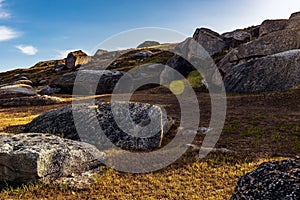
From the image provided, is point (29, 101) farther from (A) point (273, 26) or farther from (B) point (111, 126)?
(A) point (273, 26)

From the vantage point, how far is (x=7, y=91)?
132 feet

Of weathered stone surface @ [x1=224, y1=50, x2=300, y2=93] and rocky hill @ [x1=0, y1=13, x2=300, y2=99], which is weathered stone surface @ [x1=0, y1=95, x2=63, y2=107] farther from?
weathered stone surface @ [x1=224, y1=50, x2=300, y2=93]

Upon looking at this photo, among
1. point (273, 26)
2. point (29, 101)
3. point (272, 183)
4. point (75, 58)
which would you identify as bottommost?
point (272, 183)

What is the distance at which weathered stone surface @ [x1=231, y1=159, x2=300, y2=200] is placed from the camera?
20.4 feet

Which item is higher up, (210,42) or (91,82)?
(210,42)

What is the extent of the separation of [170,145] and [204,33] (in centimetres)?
3906

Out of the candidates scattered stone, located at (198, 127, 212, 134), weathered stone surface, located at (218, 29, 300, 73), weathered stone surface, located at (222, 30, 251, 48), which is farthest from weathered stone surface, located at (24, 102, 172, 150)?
weathered stone surface, located at (222, 30, 251, 48)

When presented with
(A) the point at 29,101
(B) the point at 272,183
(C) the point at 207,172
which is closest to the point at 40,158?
(C) the point at 207,172

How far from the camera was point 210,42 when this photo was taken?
51.4m

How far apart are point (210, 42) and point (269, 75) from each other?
21.6 meters

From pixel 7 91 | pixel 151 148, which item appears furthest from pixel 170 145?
pixel 7 91

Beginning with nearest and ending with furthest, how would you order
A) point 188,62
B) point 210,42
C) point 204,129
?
point 204,129
point 188,62
point 210,42

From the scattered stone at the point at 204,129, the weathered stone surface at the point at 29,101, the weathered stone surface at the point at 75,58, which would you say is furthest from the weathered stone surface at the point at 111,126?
the weathered stone surface at the point at 75,58

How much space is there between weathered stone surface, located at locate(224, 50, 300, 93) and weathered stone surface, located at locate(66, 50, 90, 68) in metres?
61.5
